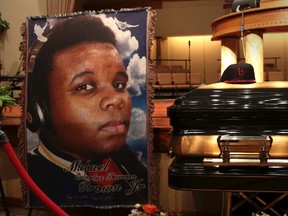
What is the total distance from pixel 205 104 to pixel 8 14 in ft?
24.3

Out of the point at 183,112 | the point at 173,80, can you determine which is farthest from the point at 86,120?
the point at 173,80

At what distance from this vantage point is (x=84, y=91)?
8.14ft

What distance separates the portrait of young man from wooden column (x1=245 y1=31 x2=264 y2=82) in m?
0.89

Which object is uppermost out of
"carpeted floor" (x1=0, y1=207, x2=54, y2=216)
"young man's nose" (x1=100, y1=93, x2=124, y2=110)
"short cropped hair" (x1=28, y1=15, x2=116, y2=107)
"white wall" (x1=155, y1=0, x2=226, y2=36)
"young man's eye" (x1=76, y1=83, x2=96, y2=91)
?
"white wall" (x1=155, y1=0, x2=226, y2=36)

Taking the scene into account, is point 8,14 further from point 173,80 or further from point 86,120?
point 86,120

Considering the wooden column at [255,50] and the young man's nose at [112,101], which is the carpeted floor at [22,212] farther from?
the wooden column at [255,50]

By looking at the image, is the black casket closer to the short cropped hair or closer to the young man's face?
the young man's face

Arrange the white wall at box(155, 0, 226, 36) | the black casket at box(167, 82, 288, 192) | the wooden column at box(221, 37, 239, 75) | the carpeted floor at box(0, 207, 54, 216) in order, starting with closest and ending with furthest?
the black casket at box(167, 82, 288, 192) → the carpeted floor at box(0, 207, 54, 216) → the wooden column at box(221, 37, 239, 75) → the white wall at box(155, 0, 226, 36)

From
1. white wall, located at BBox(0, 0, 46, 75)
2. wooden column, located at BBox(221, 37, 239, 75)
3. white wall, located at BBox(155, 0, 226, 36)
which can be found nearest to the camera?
wooden column, located at BBox(221, 37, 239, 75)

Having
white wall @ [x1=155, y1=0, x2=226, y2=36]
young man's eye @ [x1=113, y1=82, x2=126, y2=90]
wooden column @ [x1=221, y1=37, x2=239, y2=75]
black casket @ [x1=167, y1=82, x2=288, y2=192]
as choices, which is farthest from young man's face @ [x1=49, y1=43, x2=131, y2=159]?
white wall @ [x1=155, y1=0, x2=226, y2=36]

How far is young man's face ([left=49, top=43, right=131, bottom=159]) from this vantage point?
2.44m

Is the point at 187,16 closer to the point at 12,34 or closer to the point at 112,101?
the point at 12,34

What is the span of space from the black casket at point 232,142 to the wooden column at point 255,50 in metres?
1.49

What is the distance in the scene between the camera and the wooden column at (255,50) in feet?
9.86
